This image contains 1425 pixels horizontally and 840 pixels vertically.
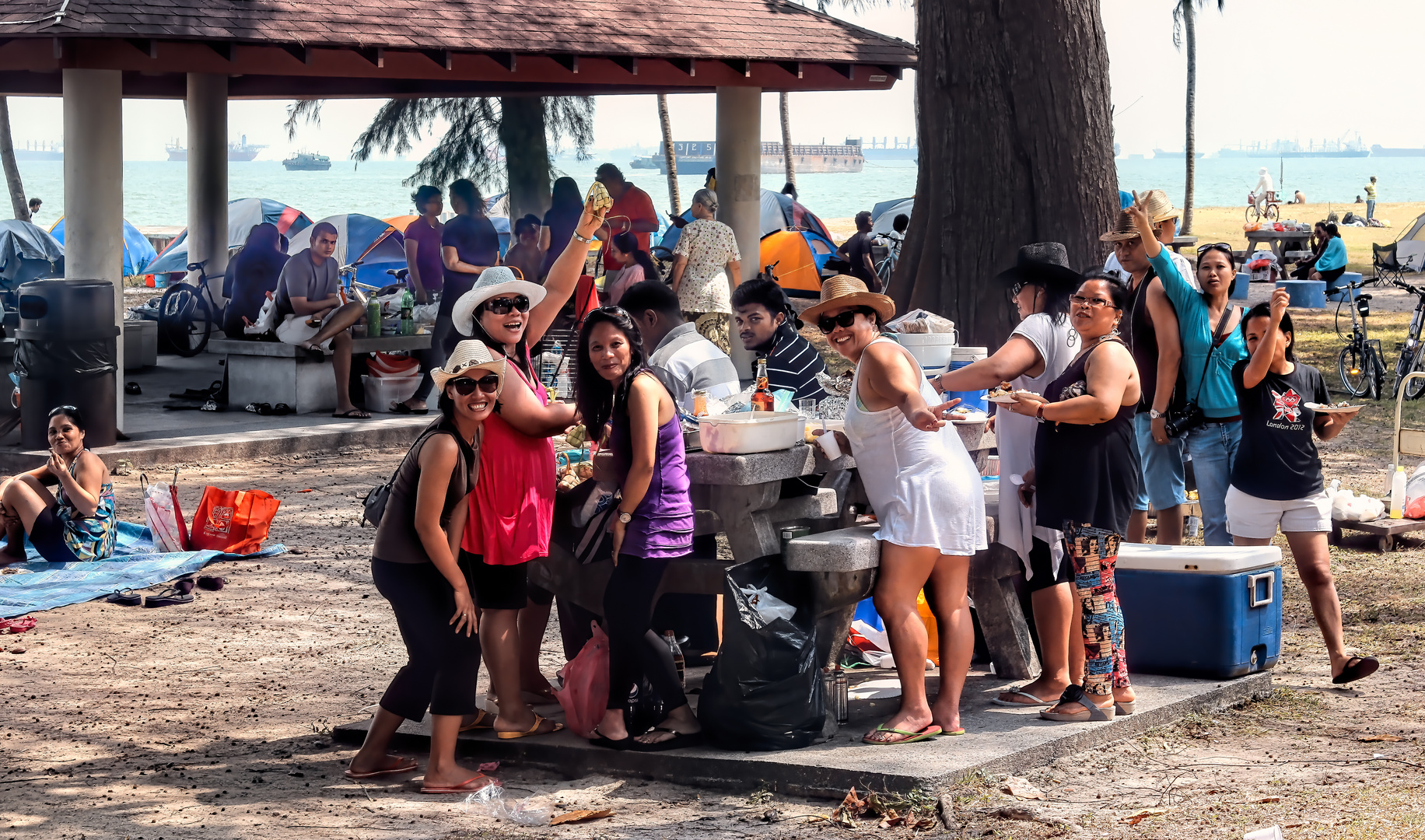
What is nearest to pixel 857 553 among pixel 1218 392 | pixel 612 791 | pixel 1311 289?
pixel 612 791

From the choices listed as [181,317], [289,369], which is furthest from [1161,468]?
[181,317]

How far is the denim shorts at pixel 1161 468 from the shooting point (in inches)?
279

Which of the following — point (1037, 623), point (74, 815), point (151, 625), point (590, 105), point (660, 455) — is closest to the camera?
point (74, 815)

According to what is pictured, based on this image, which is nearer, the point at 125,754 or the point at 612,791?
the point at 612,791

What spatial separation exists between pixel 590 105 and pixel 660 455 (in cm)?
2082

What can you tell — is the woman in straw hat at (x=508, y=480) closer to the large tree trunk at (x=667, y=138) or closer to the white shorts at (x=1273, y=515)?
the white shorts at (x=1273, y=515)

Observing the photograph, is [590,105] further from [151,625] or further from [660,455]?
[660,455]

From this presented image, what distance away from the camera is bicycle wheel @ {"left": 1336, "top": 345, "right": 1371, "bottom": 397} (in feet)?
48.5

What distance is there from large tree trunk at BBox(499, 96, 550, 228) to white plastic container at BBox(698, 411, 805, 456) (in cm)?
Answer: 1788

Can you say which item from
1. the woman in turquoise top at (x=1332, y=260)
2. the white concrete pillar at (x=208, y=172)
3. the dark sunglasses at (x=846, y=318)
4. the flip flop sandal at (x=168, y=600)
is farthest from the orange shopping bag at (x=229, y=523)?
the woman in turquoise top at (x=1332, y=260)

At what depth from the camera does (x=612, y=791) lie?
5.08 metres

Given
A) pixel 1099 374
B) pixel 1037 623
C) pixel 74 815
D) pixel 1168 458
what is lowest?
pixel 74 815

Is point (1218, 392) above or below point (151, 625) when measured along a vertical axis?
above

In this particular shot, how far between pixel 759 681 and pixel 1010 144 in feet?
18.2
